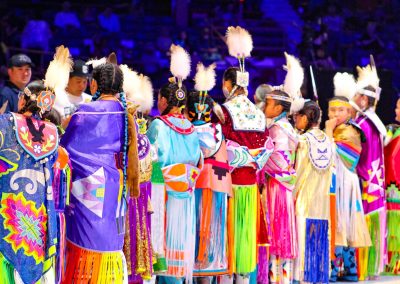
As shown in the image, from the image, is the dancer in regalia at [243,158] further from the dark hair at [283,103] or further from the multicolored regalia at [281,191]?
the dark hair at [283,103]

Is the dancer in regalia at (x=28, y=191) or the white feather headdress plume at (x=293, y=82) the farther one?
the white feather headdress plume at (x=293, y=82)

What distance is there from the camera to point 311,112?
7230mm

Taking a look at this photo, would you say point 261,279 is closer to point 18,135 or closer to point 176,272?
point 176,272

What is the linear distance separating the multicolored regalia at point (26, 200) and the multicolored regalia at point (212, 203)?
5.37 feet

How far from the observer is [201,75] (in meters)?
6.18

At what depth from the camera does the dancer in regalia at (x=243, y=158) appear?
6344 mm

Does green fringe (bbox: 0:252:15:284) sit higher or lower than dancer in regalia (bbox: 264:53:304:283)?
lower

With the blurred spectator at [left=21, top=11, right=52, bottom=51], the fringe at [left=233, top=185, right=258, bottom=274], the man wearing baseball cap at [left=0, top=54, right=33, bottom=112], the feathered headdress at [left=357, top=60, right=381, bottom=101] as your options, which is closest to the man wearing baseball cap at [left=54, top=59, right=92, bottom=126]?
the man wearing baseball cap at [left=0, top=54, right=33, bottom=112]

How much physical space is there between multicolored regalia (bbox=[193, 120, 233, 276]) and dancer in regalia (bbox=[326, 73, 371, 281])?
153 centimetres

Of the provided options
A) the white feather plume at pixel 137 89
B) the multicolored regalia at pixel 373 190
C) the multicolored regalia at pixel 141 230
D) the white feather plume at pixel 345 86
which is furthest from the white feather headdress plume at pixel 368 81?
the multicolored regalia at pixel 141 230

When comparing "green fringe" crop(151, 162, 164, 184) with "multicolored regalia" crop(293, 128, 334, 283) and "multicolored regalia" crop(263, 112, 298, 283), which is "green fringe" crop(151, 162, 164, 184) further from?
"multicolored regalia" crop(293, 128, 334, 283)

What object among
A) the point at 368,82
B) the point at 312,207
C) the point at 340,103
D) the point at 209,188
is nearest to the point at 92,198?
the point at 209,188

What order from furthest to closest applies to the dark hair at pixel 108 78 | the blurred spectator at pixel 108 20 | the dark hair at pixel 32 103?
the blurred spectator at pixel 108 20 → the dark hair at pixel 108 78 → the dark hair at pixel 32 103

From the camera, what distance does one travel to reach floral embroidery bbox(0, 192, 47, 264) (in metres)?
4.49
